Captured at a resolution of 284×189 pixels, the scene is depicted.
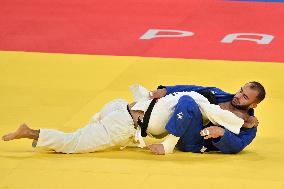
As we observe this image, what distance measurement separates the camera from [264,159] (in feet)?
31.2

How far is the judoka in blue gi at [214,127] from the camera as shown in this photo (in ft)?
30.8

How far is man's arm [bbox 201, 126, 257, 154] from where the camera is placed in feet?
30.6

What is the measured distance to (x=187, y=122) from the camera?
938 centimetres

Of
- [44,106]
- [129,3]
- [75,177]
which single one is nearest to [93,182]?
[75,177]

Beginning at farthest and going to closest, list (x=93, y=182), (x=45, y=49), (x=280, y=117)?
1. (x=45, y=49)
2. (x=280, y=117)
3. (x=93, y=182)

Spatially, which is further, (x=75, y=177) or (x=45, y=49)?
(x=45, y=49)

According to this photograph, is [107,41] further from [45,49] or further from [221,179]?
[221,179]

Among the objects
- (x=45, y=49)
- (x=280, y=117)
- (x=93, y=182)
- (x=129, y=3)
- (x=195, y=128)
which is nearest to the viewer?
(x=93, y=182)

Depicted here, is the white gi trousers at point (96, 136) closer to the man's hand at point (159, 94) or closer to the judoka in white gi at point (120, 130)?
the judoka in white gi at point (120, 130)

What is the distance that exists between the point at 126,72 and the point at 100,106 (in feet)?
5.32

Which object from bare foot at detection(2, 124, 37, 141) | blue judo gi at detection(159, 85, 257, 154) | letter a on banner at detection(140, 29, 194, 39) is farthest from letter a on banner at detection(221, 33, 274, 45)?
bare foot at detection(2, 124, 37, 141)

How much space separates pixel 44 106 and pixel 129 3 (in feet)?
19.2

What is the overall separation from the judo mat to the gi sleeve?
79 mm

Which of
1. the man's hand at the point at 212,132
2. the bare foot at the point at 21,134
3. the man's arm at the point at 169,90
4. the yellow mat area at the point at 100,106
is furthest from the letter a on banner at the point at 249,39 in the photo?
the bare foot at the point at 21,134
